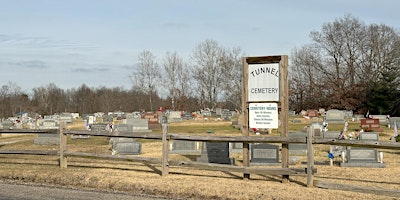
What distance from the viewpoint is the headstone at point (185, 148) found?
1712 centimetres

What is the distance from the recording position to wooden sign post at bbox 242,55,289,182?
10.2 m

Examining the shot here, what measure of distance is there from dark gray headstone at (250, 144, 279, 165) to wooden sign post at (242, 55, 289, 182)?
303cm

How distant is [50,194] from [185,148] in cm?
877

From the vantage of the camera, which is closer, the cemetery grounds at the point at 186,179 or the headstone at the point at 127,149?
the cemetery grounds at the point at 186,179

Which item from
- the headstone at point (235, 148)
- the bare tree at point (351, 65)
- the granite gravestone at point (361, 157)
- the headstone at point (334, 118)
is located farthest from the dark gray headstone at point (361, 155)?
the bare tree at point (351, 65)

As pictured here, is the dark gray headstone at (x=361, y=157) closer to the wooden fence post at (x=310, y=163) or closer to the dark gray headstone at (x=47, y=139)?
the wooden fence post at (x=310, y=163)

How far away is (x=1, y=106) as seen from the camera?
2763 inches

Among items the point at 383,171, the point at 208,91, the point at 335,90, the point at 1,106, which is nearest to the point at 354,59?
the point at 335,90

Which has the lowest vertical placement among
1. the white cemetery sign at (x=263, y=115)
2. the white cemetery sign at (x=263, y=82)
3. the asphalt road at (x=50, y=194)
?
the asphalt road at (x=50, y=194)

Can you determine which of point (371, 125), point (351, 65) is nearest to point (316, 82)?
point (351, 65)

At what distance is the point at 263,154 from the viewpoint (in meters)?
13.4

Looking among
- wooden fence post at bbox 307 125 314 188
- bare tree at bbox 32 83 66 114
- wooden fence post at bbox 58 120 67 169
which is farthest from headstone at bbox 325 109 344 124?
bare tree at bbox 32 83 66 114

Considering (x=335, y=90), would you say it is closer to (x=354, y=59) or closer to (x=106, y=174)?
(x=354, y=59)

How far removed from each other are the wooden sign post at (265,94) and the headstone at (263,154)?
119 inches
